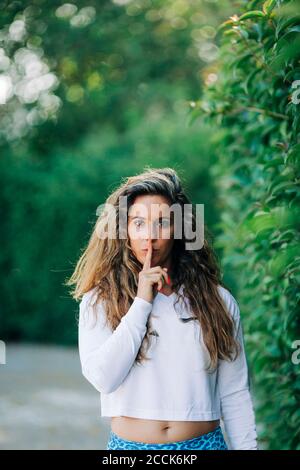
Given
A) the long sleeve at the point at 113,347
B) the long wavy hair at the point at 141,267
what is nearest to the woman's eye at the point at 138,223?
the long wavy hair at the point at 141,267

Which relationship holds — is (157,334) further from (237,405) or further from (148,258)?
(237,405)

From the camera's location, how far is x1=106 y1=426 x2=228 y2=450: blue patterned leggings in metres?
2.53

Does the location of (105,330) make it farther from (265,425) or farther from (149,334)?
(265,425)

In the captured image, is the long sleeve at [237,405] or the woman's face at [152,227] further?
the long sleeve at [237,405]

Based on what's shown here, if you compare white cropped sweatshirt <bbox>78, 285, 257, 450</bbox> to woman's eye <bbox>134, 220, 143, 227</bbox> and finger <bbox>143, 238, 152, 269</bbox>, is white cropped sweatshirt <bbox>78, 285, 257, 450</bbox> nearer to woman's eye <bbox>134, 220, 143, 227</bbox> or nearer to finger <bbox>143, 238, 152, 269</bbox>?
finger <bbox>143, 238, 152, 269</bbox>

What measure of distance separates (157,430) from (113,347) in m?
0.34

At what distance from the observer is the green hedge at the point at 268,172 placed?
9.50 feet

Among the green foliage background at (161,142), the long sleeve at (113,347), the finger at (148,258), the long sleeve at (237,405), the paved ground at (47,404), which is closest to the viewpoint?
the long sleeve at (113,347)

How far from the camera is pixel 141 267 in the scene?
9.04ft

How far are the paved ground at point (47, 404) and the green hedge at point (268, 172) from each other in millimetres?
2557

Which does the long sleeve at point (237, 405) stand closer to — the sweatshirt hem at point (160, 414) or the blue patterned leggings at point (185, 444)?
the blue patterned leggings at point (185, 444)

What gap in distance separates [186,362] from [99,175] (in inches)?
434

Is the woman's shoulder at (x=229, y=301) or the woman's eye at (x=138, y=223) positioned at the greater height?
the woman's eye at (x=138, y=223)

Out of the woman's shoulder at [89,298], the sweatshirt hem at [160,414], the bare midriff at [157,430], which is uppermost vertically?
the woman's shoulder at [89,298]
